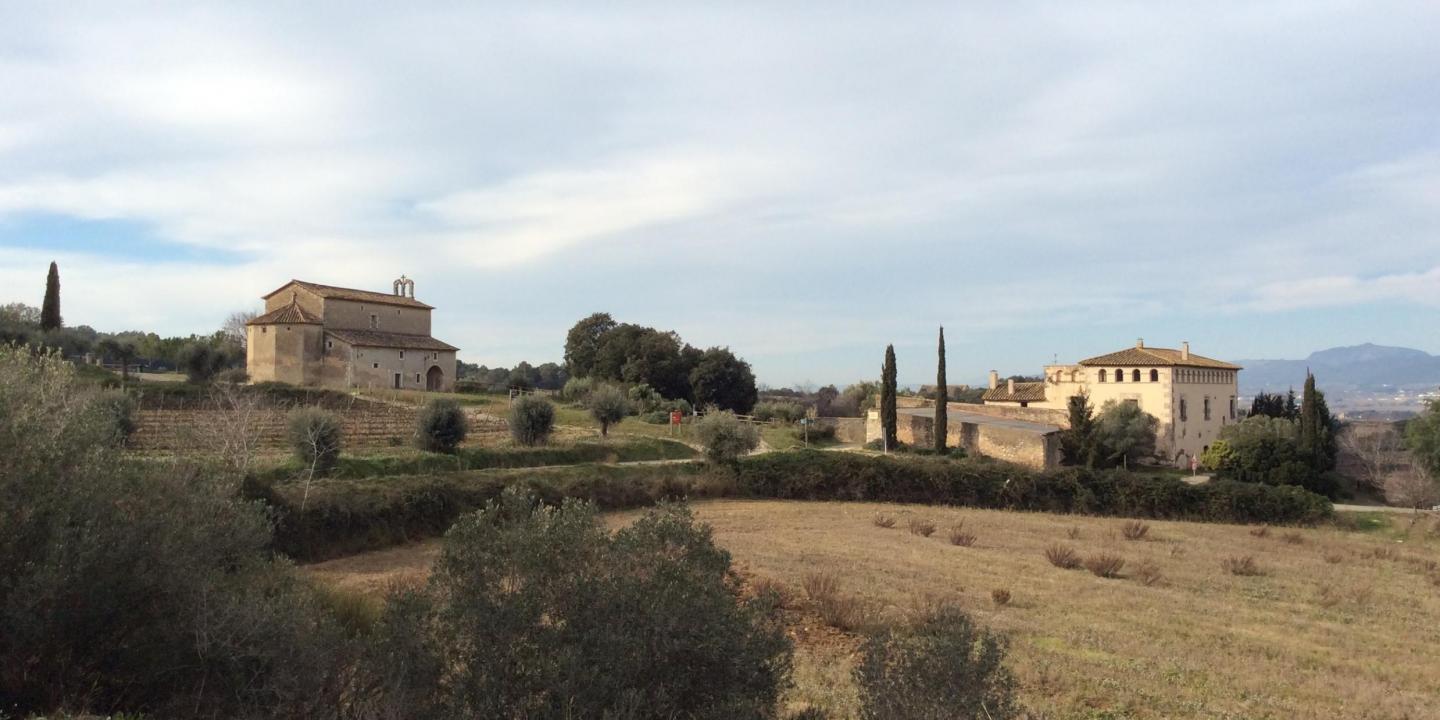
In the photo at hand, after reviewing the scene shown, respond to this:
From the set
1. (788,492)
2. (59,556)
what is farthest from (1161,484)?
(59,556)

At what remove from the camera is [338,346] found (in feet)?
143

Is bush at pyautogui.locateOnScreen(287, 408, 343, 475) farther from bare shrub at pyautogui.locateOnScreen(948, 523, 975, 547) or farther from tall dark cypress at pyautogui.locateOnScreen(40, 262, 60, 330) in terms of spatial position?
tall dark cypress at pyautogui.locateOnScreen(40, 262, 60, 330)

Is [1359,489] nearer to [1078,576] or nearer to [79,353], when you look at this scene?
[1078,576]

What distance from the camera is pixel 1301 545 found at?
22.7 metres

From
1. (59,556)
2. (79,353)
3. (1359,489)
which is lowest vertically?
(1359,489)

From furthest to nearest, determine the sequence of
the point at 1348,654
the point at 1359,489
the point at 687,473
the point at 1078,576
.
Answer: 1. the point at 1359,489
2. the point at 687,473
3. the point at 1078,576
4. the point at 1348,654

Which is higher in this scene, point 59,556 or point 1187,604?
point 59,556

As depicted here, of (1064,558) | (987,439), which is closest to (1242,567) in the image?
(1064,558)

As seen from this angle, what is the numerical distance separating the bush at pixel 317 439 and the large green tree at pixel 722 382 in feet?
102

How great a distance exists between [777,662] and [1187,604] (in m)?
11.1

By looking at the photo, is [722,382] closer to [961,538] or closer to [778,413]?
[778,413]

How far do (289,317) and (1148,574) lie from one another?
42237 millimetres

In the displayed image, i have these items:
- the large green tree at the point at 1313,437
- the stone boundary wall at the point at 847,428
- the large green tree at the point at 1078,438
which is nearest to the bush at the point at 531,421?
the stone boundary wall at the point at 847,428

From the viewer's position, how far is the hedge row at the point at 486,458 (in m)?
22.9
